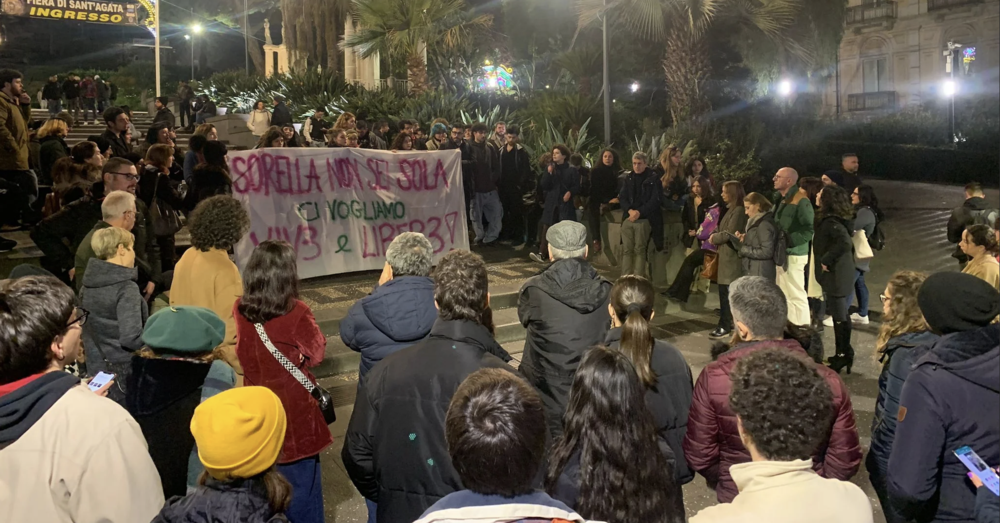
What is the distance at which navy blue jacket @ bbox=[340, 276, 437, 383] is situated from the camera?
144 inches

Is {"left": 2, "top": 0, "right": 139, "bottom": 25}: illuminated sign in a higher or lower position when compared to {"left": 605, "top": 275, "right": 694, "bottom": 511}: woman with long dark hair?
higher

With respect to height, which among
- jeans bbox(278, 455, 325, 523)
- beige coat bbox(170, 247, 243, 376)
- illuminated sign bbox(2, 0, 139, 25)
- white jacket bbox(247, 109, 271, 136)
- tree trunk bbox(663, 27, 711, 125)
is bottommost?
jeans bbox(278, 455, 325, 523)

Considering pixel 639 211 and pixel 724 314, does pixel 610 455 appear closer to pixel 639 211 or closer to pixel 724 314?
pixel 724 314

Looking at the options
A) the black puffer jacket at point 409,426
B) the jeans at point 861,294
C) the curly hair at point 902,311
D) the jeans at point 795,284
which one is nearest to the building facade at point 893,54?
the jeans at point 861,294

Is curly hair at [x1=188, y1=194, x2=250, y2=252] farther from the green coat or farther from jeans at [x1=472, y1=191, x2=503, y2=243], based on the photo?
jeans at [x1=472, y1=191, x2=503, y2=243]

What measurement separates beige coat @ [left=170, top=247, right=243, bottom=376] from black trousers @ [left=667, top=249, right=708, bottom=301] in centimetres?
606

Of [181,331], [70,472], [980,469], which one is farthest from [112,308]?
[980,469]

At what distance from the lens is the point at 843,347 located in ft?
23.6

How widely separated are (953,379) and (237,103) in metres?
26.6

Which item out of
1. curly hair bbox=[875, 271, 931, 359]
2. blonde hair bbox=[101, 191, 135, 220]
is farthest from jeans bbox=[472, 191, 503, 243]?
curly hair bbox=[875, 271, 931, 359]

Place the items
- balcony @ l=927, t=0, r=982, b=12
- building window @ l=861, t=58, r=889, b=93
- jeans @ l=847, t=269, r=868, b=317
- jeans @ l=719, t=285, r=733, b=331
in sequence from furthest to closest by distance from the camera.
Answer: building window @ l=861, t=58, r=889, b=93 → balcony @ l=927, t=0, r=982, b=12 → jeans @ l=847, t=269, r=868, b=317 → jeans @ l=719, t=285, r=733, b=331

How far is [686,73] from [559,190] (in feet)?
34.9

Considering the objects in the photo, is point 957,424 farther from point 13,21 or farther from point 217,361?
point 13,21

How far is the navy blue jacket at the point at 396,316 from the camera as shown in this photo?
3646mm
